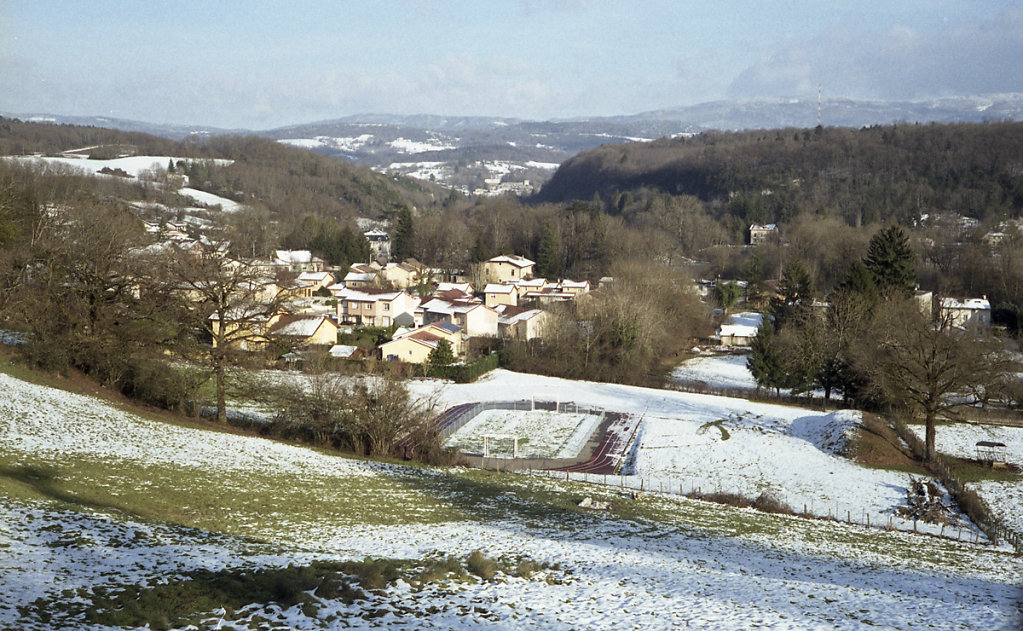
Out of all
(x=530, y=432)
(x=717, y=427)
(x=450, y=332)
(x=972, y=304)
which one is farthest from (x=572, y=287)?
(x=530, y=432)

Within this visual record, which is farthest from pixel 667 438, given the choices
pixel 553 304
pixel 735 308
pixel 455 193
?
pixel 455 193

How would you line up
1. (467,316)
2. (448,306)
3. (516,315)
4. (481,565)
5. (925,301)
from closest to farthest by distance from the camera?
(481,565) < (925,301) < (467,316) < (516,315) < (448,306)

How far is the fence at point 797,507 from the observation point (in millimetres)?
18969

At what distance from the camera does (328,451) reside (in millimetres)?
22281

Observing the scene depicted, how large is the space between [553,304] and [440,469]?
1114 inches

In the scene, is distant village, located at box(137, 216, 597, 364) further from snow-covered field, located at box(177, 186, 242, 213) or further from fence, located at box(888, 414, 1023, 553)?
snow-covered field, located at box(177, 186, 242, 213)

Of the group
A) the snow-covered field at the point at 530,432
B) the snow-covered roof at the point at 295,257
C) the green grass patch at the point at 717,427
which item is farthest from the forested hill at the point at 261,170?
the green grass patch at the point at 717,427

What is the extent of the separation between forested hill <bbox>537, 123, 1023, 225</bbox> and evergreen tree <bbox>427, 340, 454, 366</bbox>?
208ft

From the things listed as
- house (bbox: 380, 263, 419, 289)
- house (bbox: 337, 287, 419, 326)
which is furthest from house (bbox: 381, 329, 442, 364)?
house (bbox: 380, 263, 419, 289)

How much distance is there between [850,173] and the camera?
113625 mm

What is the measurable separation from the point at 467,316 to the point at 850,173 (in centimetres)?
8734

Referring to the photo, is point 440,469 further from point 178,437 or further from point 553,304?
point 553,304

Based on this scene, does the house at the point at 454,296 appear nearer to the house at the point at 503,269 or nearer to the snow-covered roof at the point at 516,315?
the snow-covered roof at the point at 516,315

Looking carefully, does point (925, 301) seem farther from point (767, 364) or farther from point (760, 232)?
point (760, 232)
